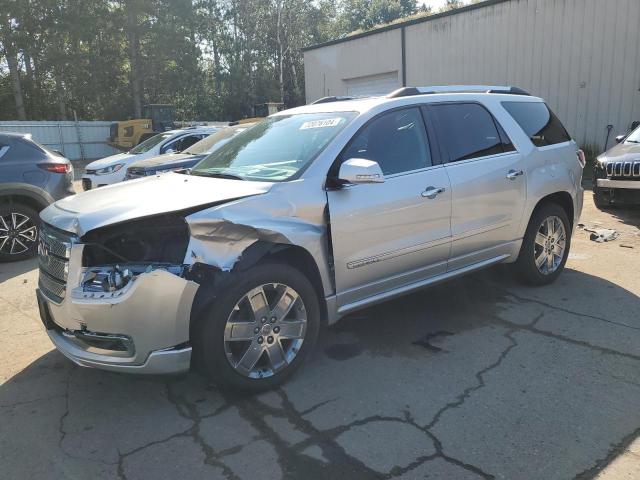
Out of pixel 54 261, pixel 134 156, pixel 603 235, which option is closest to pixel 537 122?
pixel 603 235

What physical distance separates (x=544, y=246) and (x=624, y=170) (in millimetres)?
3506

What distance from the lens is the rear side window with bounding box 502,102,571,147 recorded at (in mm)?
4914

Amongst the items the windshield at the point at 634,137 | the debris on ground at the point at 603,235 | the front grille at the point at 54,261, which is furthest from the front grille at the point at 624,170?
the front grille at the point at 54,261

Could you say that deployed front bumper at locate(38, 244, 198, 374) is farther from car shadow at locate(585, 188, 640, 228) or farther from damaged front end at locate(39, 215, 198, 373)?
car shadow at locate(585, 188, 640, 228)

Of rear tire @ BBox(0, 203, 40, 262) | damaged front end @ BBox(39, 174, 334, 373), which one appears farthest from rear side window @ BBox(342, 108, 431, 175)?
rear tire @ BBox(0, 203, 40, 262)

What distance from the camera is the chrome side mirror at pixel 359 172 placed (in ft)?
10.9

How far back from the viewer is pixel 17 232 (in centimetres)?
688

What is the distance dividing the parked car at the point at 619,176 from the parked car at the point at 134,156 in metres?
8.09

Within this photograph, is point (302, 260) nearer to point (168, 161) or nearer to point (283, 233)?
point (283, 233)

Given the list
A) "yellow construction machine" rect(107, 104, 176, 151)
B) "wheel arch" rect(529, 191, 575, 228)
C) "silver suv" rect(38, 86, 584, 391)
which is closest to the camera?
"silver suv" rect(38, 86, 584, 391)

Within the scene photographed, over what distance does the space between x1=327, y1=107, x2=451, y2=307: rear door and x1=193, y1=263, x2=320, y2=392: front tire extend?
339 millimetres

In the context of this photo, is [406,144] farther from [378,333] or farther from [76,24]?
[76,24]

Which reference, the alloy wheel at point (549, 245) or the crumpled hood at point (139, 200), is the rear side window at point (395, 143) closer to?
the crumpled hood at point (139, 200)

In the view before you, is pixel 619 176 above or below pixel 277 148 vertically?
below
